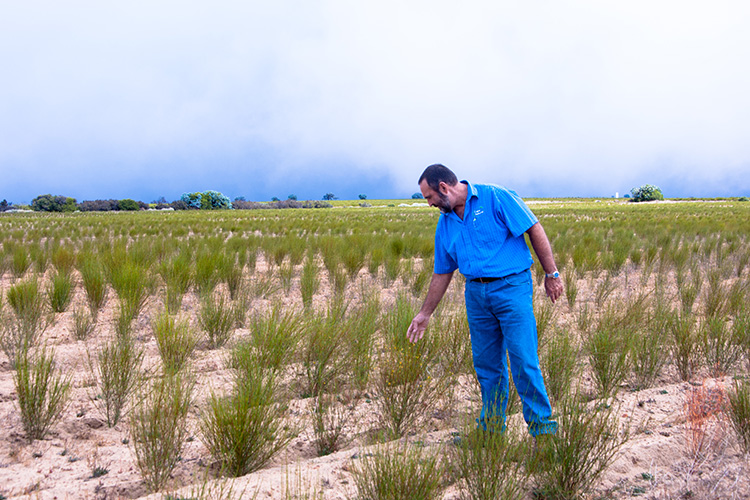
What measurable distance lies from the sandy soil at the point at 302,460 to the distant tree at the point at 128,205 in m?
64.5

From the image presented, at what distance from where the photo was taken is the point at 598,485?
213 cm

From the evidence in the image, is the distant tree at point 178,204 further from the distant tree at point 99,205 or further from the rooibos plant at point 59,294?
the rooibos plant at point 59,294

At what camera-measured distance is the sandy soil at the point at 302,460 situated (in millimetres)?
2062

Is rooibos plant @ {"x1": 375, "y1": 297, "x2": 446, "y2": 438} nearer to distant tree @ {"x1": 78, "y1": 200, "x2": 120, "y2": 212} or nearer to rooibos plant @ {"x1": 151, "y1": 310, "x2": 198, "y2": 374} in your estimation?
rooibos plant @ {"x1": 151, "y1": 310, "x2": 198, "y2": 374}

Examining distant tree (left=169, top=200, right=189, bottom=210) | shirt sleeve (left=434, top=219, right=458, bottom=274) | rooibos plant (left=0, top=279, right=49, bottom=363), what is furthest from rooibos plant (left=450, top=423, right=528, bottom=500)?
distant tree (left=169, top=200, right=189, bottom=210)

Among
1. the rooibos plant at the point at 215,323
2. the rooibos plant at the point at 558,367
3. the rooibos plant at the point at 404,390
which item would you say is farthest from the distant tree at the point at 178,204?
the rooibos plant at the point at 558,367

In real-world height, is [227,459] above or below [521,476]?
above

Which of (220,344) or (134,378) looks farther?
(220,344)

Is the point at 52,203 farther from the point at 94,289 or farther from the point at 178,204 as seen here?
the point at 94,289

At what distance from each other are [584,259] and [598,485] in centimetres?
651

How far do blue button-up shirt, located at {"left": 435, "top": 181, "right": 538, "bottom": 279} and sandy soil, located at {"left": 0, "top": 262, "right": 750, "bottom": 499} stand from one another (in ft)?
2.41

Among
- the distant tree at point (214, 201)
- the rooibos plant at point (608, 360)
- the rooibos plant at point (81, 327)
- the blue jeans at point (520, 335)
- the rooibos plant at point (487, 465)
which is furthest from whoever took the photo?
the distant tree at point (214, 201)

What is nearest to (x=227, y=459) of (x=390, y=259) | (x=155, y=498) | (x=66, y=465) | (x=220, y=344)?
(x=155, y=498)

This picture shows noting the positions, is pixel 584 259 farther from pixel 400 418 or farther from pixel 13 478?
pixel 13 478
